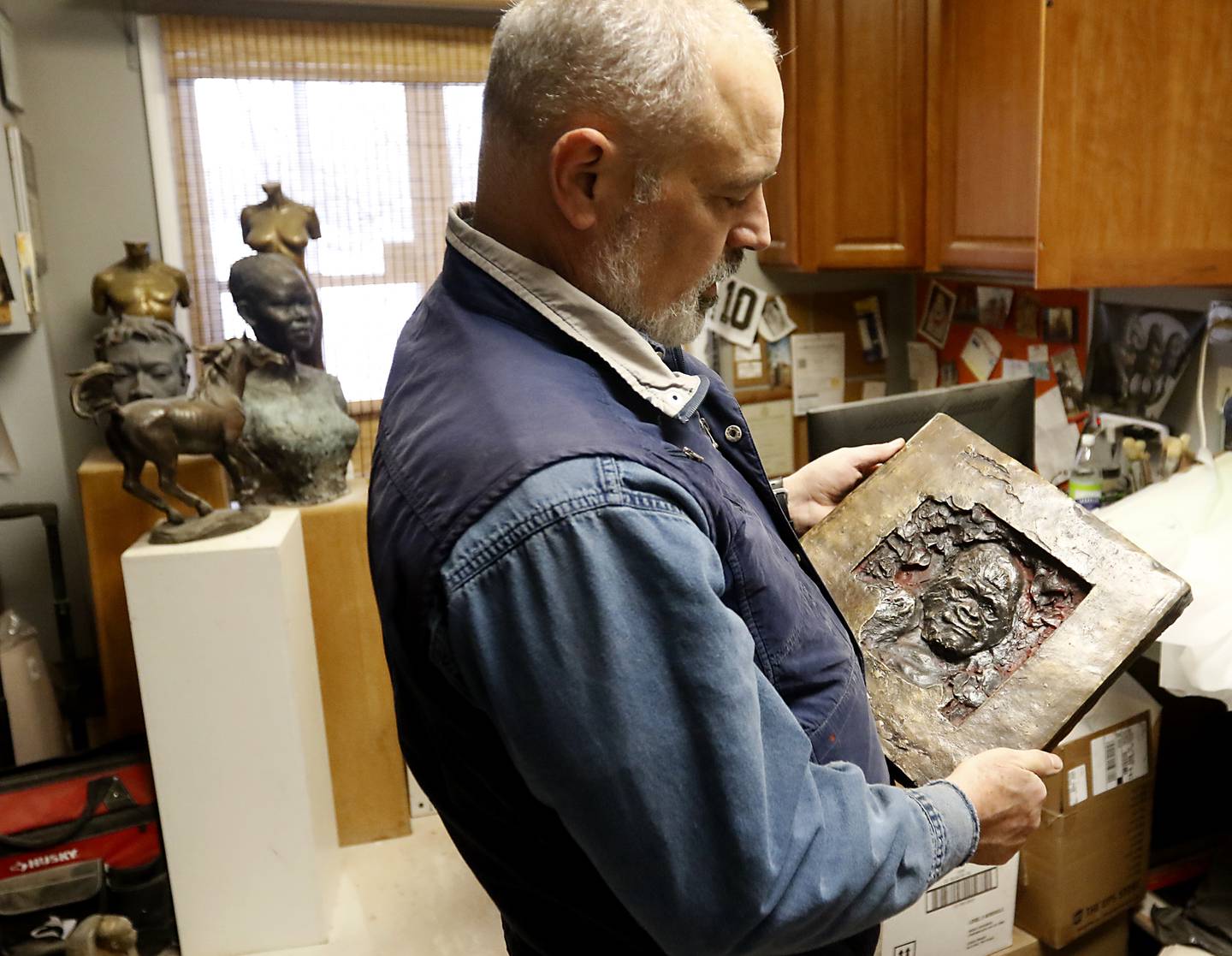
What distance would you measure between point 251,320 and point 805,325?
1.53m

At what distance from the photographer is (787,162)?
254cm

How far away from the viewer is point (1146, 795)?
5.63ft

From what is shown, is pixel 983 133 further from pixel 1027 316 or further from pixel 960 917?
pixel 960 917

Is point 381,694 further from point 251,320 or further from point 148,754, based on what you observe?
point 251,320

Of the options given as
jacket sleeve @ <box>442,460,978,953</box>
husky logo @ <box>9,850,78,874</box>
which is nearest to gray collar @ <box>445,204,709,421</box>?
jacket sleeve @ <box>442,460,978,953</box>

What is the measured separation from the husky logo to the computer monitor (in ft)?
5.20

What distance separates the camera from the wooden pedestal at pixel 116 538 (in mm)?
2074

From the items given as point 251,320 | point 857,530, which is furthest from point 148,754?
point 857,530

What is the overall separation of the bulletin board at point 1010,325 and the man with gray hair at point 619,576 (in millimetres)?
1632

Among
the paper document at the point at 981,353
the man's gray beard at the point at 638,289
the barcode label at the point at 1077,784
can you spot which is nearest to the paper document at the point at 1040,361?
the paper document at the point at 981,353

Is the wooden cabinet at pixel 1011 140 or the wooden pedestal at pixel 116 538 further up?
the wooden cabinet at pixel 1011 140

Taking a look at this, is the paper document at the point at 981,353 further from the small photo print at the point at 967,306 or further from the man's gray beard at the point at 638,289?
the man's gray beard at the point at 638,289

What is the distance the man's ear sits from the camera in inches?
30.5

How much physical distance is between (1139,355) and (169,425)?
77.7 inches
